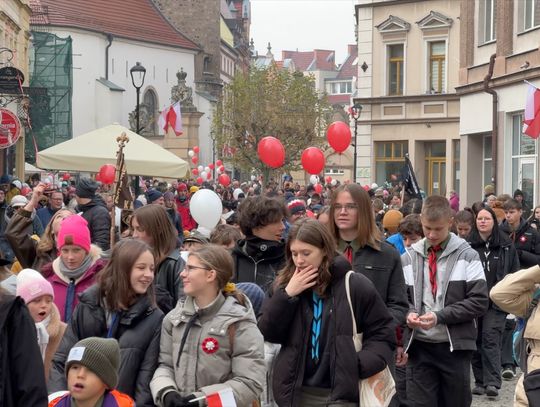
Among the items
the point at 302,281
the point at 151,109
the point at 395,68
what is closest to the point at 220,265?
the point at 302,281

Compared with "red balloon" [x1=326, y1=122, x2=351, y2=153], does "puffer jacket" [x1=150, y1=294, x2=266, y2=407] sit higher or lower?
lower

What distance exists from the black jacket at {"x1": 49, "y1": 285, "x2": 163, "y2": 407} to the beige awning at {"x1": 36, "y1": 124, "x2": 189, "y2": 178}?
9627 millimetres

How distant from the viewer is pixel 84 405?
498 cm

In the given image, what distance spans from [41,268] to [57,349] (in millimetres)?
1626

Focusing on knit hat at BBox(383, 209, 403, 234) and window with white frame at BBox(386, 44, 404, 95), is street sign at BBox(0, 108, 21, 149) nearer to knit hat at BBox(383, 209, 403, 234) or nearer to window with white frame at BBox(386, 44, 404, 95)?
knit hat at BBox(383, 209, 403, 234)

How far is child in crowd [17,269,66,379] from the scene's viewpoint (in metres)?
5.73

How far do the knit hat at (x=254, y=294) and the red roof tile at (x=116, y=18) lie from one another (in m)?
63.7

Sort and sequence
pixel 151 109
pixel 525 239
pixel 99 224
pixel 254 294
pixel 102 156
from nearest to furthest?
pixel 254 294 → pixel 99 224 → pixel 525 239 → pixel 102 156 → pixel 151 109

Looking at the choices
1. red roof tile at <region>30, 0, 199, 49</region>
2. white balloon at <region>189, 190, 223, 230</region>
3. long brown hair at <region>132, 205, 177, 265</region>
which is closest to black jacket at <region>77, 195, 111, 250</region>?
white balloon at <region>189, 190, 223, 230</region>

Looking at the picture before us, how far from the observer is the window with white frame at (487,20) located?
29.0 metres

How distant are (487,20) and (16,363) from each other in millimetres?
26895

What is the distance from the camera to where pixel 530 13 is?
26.1m

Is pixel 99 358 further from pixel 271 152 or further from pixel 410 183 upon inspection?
pixel 271 152

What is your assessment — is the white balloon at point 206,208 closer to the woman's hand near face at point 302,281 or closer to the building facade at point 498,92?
the woman's hand near face at point 302,281
